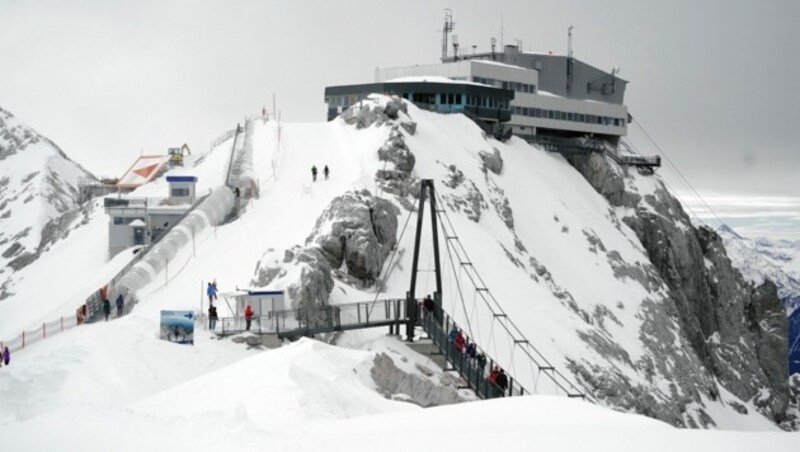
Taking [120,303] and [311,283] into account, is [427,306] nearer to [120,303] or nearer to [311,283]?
[311,283]

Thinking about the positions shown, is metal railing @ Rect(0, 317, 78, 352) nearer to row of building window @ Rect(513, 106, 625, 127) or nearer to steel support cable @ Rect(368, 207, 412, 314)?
steel support cable @ Rect(368, 207, 412, 314)

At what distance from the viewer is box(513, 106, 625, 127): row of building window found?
371 ft

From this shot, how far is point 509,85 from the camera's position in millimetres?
113812

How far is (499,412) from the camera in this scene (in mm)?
27875

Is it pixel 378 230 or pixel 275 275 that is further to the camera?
pixel 378 230

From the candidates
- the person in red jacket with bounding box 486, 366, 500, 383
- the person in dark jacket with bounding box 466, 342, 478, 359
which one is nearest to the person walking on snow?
the person in dark jacket with bounding box 466, 342, 478, 359

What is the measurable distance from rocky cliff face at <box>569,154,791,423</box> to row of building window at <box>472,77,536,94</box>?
347 inches

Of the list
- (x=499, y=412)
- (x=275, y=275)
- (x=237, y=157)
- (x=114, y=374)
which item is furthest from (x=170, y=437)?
(x=237, y=157)

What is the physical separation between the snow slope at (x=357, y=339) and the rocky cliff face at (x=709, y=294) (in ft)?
12.3

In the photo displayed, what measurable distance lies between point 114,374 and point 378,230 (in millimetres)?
25708

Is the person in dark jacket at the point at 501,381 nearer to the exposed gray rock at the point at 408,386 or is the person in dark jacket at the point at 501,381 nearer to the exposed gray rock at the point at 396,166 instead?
the exposed gray rock at the point at 408,386

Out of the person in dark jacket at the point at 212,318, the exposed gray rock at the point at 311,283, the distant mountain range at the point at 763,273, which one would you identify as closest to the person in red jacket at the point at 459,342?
the exposed gray rock at the point at 311,283

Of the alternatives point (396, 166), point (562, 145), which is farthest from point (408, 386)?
point (562, 145)

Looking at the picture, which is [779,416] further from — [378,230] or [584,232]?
[378,230]
